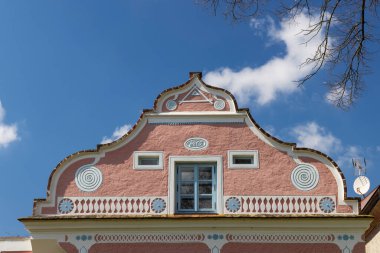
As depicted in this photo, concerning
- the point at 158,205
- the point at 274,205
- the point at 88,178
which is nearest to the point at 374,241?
the point at 274,205

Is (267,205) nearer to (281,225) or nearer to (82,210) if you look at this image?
(281,225)

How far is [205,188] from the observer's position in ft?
59.6

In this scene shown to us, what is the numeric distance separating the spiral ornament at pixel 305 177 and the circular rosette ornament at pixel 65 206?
583 cm

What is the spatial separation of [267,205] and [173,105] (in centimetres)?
382

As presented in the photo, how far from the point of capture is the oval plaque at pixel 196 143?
729 inches

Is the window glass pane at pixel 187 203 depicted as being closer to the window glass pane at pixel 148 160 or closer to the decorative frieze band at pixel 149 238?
the decorative frieze band at pixel 149 238

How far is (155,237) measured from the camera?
57.0ft

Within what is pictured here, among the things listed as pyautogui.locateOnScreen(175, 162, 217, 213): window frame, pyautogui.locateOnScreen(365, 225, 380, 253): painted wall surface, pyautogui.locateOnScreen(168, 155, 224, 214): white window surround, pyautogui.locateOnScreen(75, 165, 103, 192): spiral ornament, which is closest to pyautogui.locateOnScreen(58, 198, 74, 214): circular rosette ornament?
pyautogui.locateOnScreen(75, 165, 103, 192): spiral ornament

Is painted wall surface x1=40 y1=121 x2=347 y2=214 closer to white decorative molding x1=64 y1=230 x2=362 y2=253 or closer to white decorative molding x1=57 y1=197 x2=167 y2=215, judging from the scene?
white decorative molding x1=57 y1=197 x2=167 y2=215

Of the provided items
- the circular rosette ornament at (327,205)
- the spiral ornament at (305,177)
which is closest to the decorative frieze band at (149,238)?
the spiral ornament at (305,177)

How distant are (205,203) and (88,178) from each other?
3174 mm

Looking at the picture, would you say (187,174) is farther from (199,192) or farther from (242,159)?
(242,159)

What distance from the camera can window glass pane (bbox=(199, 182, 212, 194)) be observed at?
59.4ft

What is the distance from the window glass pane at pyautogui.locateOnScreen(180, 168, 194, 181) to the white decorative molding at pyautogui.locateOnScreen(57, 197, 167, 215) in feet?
2.67
